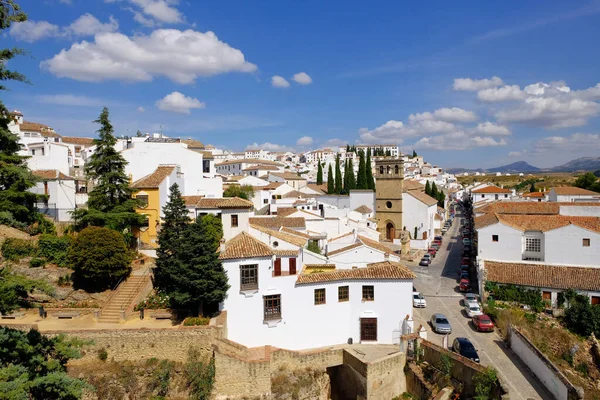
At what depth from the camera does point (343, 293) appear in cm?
2055

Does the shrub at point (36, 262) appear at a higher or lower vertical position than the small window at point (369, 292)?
higher

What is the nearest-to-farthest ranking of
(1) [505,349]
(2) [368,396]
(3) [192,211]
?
(2) [368,396]
(1) [505,349]
(3) [192,211]

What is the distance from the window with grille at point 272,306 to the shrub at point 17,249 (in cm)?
1324

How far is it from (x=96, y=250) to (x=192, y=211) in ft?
28.0

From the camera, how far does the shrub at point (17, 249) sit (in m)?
20.9

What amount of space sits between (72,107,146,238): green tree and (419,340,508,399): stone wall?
1783 centimetres

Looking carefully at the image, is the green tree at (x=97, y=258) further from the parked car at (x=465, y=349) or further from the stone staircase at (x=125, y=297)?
the parked car at (x=465, y=349)

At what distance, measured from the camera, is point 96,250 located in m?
19.8

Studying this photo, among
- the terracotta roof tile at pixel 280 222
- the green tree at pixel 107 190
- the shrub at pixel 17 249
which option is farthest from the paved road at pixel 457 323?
the shrub at pixel 17 249

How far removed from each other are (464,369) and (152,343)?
13600mm

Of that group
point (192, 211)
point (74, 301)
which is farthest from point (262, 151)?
point (74, 301)

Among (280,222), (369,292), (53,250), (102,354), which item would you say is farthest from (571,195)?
(53,250)

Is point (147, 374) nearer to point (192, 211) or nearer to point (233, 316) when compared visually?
point (233, 316)

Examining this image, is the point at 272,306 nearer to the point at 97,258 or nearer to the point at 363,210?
the point at 97,258
